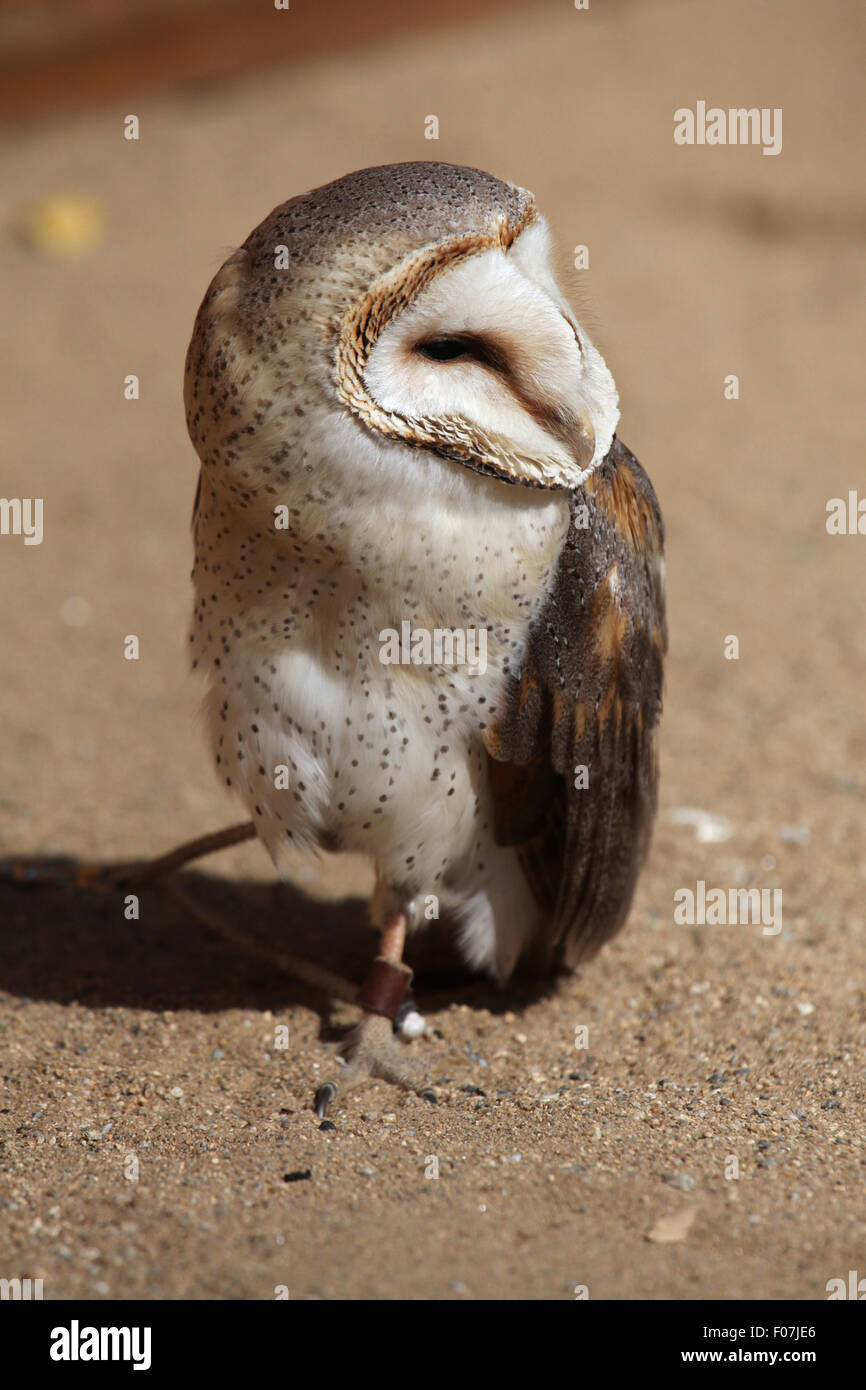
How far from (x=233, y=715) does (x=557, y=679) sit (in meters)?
0.63

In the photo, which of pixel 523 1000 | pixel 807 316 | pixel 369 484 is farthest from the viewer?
pixel 807 316

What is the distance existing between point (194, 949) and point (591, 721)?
131cm

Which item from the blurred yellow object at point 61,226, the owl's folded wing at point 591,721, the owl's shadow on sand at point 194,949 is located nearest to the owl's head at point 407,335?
the owl's folded wing at point 591,721

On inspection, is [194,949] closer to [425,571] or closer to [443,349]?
[425,571]

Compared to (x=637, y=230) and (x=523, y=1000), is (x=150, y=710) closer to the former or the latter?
(x=523, y=1000)

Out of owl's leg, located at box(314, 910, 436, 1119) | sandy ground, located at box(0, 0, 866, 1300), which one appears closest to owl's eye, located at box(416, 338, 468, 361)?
sandy ground, located at box(0, 0, 866, 1300)

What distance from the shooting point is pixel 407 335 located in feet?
7.35

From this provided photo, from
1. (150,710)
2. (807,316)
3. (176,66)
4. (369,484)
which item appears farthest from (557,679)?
(176,66)

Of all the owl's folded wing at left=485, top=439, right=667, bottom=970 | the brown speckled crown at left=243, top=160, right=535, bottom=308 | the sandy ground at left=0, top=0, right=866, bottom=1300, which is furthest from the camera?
the owl's folded wing at left=485, top=439, right=667, bottom=970

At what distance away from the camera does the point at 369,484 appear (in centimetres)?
229

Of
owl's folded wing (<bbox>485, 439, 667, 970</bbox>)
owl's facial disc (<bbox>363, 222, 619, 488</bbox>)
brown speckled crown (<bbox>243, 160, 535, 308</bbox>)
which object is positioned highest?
brown speckled crown (<bbox>243, 160, 535, 308</bbox>)

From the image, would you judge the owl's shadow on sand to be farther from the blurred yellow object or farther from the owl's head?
the blurred yellow object

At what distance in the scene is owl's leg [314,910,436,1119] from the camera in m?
2.79

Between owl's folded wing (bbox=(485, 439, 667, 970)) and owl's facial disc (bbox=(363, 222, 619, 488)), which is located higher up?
owl's facial disc (bbox=(363, 222, 619, 488))
